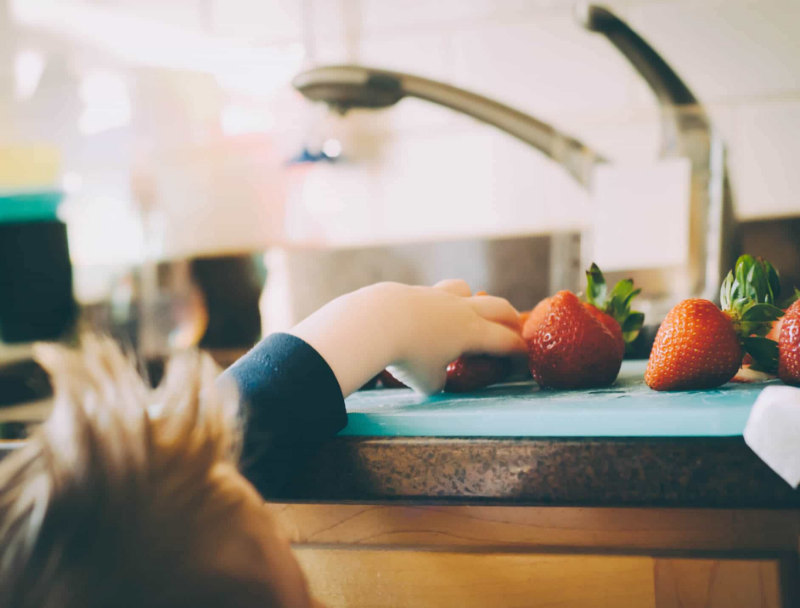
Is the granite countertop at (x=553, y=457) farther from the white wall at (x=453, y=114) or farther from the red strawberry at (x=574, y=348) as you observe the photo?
the white wall at (x=453, y=114)

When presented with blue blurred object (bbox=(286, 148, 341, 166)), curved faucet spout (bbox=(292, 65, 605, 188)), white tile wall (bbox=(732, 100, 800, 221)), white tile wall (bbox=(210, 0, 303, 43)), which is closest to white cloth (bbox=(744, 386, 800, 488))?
curved faucet spout (bbox=(292, 65, 605, 188))

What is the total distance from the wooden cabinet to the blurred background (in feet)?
2.05

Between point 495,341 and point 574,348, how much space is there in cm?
6

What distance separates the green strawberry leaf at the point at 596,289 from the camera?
1.66 ft

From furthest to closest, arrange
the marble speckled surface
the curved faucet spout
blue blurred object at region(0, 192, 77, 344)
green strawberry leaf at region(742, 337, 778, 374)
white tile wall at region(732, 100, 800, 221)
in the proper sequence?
blue blurred object at region(0, 192, 77, 344), white tile wall at region(732, 100, 800, 221), the curved faucet spout, green strawberry leaf at region(742, 337, 778, 374), the marble speckled surface

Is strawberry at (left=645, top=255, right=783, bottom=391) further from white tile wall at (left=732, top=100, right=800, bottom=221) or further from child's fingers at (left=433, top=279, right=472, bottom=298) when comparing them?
white tile wall at (left=732, top=100, right=800, bottom=221)

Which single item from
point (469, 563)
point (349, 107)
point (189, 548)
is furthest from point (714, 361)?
point (349, 107)

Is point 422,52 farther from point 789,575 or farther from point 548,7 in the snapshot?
point 789,575

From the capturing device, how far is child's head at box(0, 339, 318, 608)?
0.21m

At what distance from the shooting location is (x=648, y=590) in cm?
32

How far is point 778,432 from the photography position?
0.29 meters

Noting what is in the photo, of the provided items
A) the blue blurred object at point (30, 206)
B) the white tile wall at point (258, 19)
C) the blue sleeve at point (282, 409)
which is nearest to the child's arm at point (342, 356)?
the blue sleeve at point (282, 409)

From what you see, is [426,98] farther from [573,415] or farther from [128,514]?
[128,514]

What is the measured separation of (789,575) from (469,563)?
0.54ft
